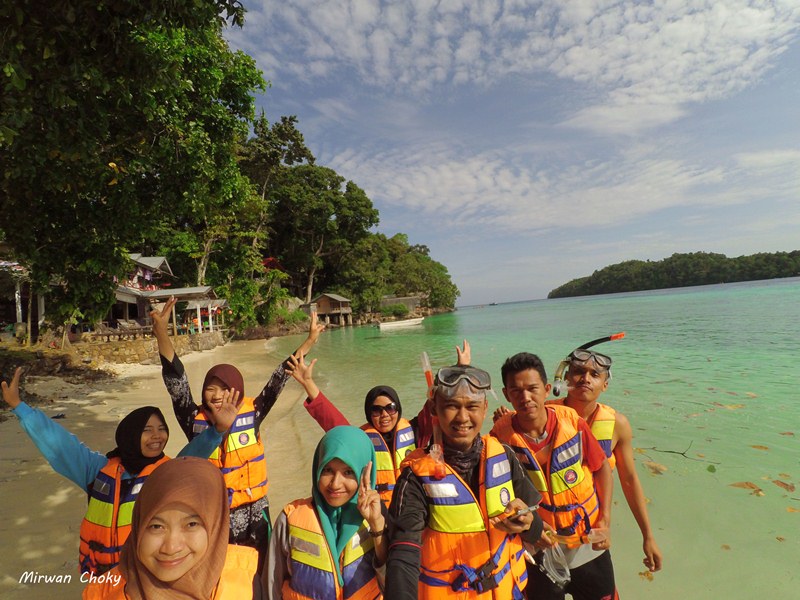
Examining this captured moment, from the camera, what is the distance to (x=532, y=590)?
2.37m

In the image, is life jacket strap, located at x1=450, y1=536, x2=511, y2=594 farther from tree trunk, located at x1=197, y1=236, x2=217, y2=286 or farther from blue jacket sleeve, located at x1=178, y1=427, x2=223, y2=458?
tree trunk, located at x1=197, y1=236, x2=217, y2=286

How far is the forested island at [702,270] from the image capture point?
109500 mm

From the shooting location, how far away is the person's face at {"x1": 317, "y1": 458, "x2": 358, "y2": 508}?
1.96 m

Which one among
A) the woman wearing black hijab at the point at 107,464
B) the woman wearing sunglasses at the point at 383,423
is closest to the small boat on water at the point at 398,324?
the woman wearing sunglasses at the point at 383,423

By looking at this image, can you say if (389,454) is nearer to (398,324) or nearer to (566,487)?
(566,487)

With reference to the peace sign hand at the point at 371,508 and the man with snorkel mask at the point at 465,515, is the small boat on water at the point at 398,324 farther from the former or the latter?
the peace sign hand at the point at 371,508

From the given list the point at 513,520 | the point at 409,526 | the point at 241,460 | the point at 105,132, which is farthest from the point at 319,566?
the point at 105,132

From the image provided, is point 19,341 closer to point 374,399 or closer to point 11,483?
point 11,483

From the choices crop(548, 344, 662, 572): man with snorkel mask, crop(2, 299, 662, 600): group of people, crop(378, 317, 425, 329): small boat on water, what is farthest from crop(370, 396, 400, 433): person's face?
crop(378, 317, 425, 329): small boat on water

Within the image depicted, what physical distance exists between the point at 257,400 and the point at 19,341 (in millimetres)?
19081

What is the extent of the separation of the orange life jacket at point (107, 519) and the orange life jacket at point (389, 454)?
161cm

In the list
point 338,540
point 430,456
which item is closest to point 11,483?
point 338,540

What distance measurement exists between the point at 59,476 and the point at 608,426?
23.9ft

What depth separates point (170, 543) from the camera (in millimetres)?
1483
